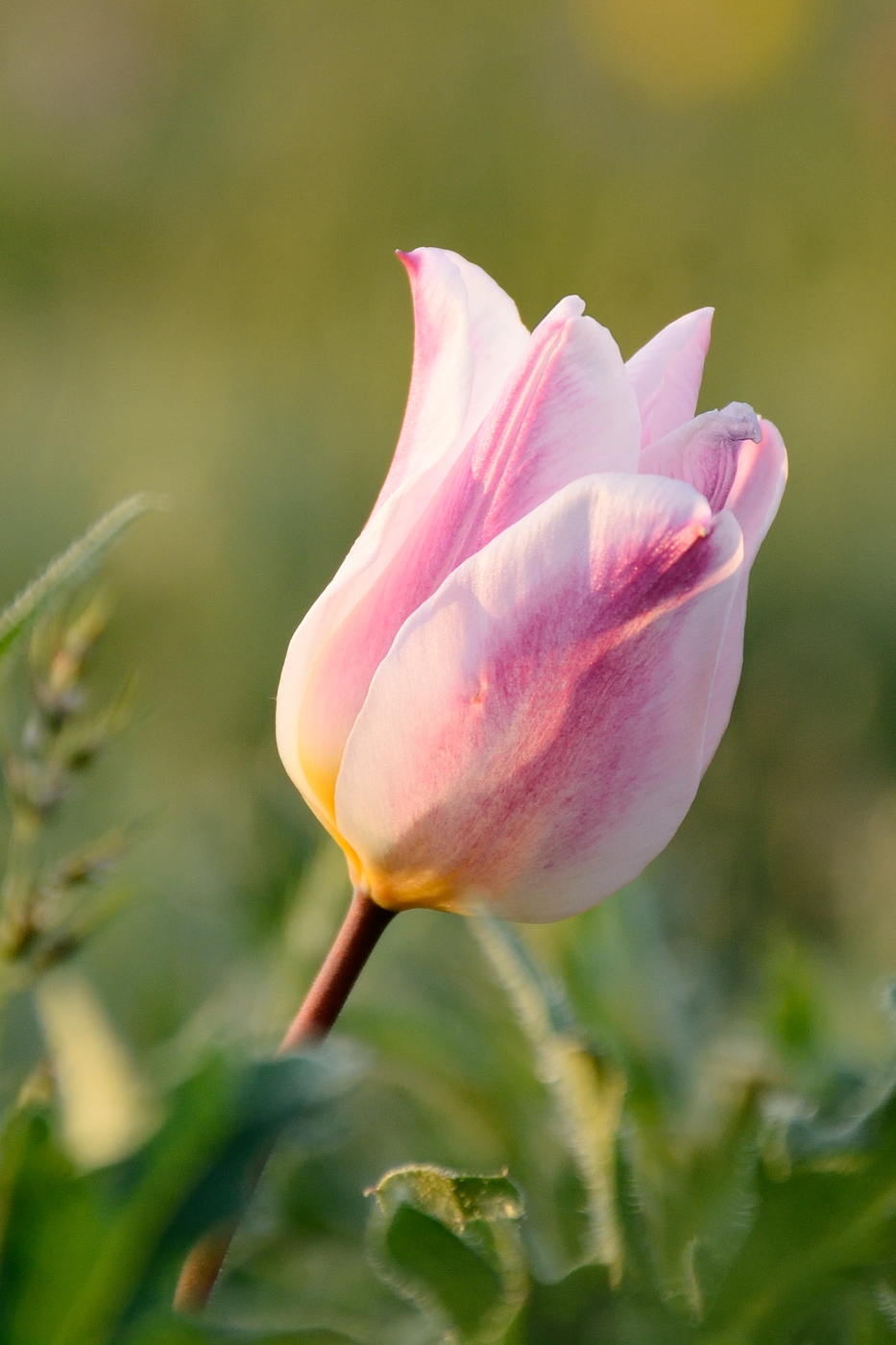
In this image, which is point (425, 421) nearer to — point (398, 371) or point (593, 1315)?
point (593, 1315)

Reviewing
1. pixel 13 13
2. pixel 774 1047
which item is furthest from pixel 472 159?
pixel 774 1047

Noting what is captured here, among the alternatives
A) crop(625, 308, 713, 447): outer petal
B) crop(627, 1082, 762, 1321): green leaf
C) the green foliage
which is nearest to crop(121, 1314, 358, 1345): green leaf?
the green foliage

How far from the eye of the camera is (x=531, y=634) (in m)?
0.31

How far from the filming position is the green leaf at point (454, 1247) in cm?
30

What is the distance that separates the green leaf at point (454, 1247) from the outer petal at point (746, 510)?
110 mm

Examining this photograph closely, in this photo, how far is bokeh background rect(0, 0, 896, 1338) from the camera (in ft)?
2.07

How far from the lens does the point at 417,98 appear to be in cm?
387

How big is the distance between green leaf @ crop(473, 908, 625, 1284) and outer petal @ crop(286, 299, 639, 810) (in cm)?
7

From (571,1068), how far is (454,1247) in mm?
59

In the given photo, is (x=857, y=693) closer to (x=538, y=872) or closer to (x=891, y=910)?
(x=891, y=910)

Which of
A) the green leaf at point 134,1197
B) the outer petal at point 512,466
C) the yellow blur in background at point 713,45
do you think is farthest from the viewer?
the yellow blur in background at point 713,45

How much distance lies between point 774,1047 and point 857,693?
1404 millimetres

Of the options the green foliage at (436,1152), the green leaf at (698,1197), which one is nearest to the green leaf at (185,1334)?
the green foliage at (436,1152)

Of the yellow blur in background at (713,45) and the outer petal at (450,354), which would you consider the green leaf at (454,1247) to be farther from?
the yellow blur in background at (713,45)
